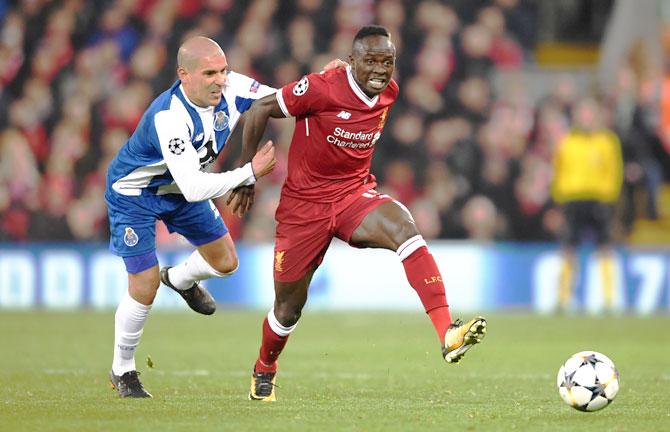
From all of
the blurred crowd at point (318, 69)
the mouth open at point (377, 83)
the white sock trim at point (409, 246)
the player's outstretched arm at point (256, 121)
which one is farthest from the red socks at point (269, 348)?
the blurred crowd at point (318, 69)

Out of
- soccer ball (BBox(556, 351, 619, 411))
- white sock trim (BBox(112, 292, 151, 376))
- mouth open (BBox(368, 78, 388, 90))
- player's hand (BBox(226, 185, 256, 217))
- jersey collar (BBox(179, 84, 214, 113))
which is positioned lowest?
white sock trim (BBox(112, 292, 151, 376))

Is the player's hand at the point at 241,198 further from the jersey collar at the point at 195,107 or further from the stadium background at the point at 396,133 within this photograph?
the stadium background at the point at 396,133

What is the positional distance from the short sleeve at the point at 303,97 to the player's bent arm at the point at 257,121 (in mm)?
52

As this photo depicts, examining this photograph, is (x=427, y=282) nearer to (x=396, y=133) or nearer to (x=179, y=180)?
(x=179, y=180)

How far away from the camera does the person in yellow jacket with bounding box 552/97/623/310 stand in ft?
52.4

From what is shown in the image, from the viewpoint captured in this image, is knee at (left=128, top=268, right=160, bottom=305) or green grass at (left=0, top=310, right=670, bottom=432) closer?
green grass at (left=0, top=310, right=670, bottom=432)

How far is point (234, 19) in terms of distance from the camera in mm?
19375

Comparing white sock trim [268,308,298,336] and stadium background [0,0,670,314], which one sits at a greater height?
white sock trim [268,308,298,336]

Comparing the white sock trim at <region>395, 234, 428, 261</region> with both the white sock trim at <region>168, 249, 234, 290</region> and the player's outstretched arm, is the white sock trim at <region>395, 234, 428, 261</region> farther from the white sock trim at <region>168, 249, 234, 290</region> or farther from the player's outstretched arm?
the white sock trim at <region>168, 249, 234, 290</region>

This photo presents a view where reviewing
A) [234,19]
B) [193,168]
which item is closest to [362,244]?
[193,168]

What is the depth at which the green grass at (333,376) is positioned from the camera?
6766 mm

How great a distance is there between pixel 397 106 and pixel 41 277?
5335 mm

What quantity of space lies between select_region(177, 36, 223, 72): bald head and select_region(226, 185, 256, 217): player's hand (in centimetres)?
78

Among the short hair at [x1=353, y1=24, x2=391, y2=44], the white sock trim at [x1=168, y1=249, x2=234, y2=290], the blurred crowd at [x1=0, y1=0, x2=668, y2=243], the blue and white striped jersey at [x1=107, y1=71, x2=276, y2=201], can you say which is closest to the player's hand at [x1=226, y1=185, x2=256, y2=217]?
the blue and white striped jersey at [x1=107, y1=71, x2=276, y2=201]
